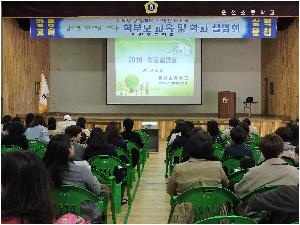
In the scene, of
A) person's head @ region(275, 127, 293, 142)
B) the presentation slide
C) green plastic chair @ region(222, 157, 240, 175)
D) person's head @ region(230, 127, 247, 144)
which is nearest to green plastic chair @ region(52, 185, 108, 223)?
green plastic chair @ region(222, 157, 240, 175)

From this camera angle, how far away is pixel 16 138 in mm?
5676

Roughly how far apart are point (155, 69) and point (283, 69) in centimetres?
336

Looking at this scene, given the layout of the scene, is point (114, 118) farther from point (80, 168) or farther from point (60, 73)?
point (80, 168)

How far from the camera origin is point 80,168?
3.30 meters

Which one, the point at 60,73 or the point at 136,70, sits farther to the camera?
the point at 60,73

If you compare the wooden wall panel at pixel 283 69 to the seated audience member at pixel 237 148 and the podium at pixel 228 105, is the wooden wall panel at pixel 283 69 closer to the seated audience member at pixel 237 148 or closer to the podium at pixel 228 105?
the podium at pixel 228 105

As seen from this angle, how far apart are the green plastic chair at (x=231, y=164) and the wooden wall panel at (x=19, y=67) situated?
793 centimetres

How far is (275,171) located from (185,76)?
10273 mm

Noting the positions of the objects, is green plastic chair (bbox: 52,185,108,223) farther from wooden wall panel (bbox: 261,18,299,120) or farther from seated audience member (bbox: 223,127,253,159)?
wooden wall panel (bbox: 261,18,299,120)

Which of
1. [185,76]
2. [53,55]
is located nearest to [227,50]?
[185,76]

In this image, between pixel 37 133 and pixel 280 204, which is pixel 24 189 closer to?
pixel 280 204

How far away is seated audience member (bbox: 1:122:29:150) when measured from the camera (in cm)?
566

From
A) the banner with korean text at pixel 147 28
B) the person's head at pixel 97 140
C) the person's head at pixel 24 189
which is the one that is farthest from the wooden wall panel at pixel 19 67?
the person's head at pixel 24 189

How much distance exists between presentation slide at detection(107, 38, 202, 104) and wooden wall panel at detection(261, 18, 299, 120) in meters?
2.08
